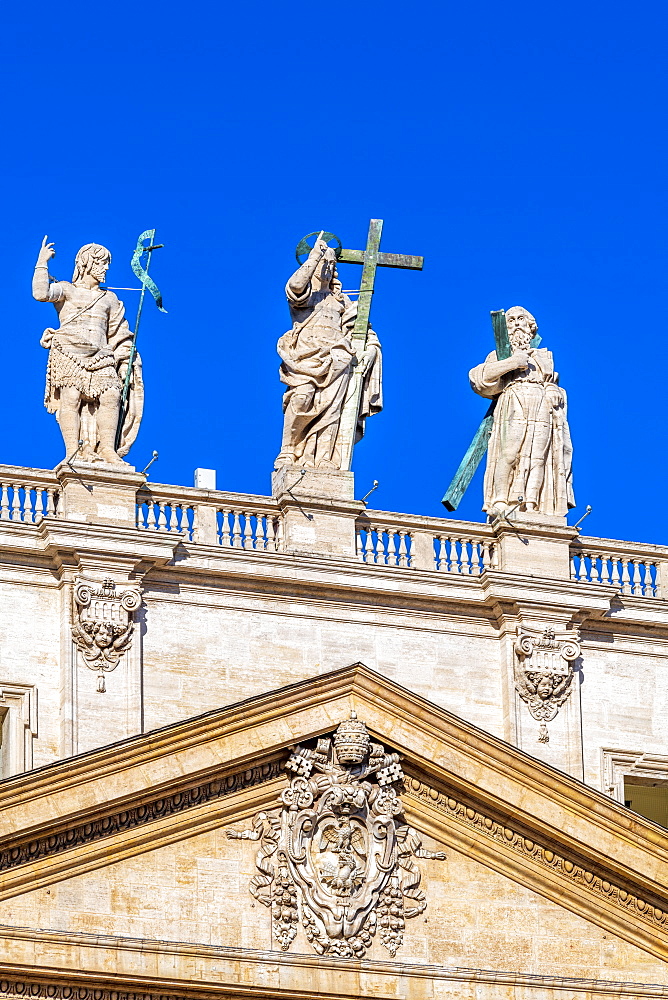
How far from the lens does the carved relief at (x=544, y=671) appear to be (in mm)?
46875

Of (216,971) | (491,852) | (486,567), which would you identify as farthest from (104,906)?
(486,567)

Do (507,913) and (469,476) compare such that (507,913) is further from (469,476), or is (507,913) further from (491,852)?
(469,476)

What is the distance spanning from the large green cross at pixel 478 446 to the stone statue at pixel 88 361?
5.16 m

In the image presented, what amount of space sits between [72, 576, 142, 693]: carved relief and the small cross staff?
13.7 ft

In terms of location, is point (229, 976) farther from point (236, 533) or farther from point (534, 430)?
point (534, 430)

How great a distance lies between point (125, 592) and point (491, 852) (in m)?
8.14

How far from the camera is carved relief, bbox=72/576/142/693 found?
148 feet

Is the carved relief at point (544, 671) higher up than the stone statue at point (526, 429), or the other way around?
the stone statue at point (526, 429)

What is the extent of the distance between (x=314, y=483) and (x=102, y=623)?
3.96 metres

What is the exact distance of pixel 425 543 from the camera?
156 ft

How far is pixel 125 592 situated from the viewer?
45.4 meters

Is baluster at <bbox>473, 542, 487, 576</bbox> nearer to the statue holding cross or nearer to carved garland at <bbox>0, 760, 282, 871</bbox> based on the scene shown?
the statue holding cross

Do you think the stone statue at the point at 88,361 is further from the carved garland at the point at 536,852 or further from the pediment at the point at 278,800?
the carved garland at the point at 536,852

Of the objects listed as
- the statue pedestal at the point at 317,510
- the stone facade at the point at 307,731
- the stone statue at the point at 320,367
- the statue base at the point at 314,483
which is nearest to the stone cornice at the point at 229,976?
the stone facade at the point at 307,731
